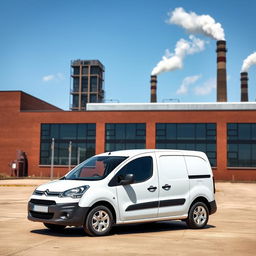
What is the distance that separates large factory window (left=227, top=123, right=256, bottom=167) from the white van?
139 feet

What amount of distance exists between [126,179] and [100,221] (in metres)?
1.02

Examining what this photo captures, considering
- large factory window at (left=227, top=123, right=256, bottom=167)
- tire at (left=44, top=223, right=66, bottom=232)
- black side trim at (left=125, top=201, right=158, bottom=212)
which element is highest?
large factory window at (left=227, top=123, right=256, bottom=167)

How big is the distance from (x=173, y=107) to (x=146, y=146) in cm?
974

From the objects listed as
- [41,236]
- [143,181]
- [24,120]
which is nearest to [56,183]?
[41,236]

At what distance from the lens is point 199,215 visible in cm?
1141

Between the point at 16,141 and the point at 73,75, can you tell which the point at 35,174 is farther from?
the point at 73,75

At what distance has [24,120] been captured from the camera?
191 feet

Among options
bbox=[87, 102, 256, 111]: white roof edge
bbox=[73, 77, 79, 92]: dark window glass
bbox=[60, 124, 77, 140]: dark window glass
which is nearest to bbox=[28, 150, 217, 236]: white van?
bbox=[60, 124, 77, 140]: dark window glass

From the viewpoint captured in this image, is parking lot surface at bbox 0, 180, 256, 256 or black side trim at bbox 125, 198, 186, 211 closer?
parking lot surface at bbox 0, 180, 256, 256

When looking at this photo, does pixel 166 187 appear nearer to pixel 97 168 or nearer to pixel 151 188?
pixel 151 188

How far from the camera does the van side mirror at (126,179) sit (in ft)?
32.5

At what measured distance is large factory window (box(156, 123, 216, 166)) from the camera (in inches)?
2110

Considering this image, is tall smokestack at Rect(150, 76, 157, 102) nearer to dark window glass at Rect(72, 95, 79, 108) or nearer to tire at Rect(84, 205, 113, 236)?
dark window glass at Rect(72, 95, 79, 108)

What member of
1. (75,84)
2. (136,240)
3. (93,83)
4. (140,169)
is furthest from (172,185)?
(75,84)
